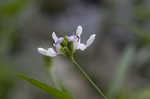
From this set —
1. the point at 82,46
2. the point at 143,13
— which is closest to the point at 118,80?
the point at 82,46

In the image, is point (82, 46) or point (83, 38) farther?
point (83, 38)

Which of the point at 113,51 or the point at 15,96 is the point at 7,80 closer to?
the point at 15,96

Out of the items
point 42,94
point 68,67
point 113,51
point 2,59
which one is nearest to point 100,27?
point 113,51

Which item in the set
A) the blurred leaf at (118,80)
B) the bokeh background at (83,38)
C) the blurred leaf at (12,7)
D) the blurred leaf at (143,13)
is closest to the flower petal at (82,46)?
the blurred leaf at (118,80)

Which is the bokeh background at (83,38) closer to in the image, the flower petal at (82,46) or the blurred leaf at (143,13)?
the blurred leaf at (143,13)

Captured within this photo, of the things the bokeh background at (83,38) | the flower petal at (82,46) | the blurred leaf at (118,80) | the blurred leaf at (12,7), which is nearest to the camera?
the flower petal at (82,46)

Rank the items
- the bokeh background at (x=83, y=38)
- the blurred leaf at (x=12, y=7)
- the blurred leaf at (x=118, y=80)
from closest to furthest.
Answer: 1. the blurred leaf at (x=118, y=80)
2. the bokeh background at (x=83, y=38)
3. the blurred leaf at (x=12, y=7)

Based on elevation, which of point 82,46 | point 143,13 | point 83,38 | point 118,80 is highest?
point 82,46

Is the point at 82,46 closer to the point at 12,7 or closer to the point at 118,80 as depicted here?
the point at 118,80

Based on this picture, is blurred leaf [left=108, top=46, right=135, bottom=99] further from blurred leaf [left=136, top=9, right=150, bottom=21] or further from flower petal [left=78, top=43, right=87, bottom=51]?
blurred leaf [left=136, top=9, right=150, bottom=21]
